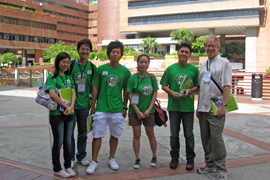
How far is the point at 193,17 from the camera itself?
55469 millimetres

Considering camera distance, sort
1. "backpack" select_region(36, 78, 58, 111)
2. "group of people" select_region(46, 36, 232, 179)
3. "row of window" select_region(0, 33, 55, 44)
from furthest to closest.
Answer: "row of window" select_region(0, 33, 55, 44) → "group of people" select_region(46, 36, 232, 179) → "backpack" select_region(36, 78, 58, 111)

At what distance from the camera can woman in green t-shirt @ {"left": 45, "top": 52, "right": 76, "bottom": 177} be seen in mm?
3980

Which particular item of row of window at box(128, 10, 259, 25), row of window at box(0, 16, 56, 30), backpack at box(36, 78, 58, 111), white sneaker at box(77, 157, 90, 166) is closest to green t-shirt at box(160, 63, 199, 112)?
white sneaker at box(77, 157, 90, 166)

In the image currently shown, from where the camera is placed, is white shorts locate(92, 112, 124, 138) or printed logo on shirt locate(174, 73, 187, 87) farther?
printed logo on shirt locate(174, 73, 187, 87)

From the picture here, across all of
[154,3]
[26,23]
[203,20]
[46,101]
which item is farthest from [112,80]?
[26,23]

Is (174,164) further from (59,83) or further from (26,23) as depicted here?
(26,23)

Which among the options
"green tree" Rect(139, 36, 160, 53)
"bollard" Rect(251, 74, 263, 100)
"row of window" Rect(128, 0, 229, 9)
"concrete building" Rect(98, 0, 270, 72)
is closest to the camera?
"bollard" Rect(251, 74, 263, 100)

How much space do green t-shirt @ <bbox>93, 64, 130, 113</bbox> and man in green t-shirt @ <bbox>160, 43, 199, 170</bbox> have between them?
757 mm

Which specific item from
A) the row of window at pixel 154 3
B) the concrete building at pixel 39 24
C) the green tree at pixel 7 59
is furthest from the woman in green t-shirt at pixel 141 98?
the concrete building at pixel 39 24

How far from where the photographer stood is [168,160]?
196 inches

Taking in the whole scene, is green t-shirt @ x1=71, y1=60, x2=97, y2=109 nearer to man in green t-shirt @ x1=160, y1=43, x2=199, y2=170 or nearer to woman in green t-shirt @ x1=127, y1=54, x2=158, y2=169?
woman in green t-shirt @ x1=127, y1=54, x2=158, y2=169

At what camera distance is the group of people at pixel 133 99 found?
162 inches

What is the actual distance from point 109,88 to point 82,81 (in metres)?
0.46

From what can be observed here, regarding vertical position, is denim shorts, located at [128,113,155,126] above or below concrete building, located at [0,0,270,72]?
below
